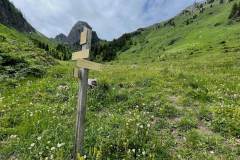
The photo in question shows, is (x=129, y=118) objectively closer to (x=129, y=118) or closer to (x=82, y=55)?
(x=129, y=118)

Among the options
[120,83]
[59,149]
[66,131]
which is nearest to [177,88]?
[120,83]

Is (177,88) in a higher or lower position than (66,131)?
higher

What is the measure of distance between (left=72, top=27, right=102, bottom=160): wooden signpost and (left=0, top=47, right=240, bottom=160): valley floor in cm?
93

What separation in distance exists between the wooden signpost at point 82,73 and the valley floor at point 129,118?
3.04 feet

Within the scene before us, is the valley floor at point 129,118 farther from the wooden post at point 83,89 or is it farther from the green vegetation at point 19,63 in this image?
the green vegetation at point 19,63

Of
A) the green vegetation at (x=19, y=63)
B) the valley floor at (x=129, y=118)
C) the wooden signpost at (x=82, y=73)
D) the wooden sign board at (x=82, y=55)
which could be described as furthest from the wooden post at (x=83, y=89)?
the green vegetation at (x=19, y=63)

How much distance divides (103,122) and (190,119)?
3585 mm

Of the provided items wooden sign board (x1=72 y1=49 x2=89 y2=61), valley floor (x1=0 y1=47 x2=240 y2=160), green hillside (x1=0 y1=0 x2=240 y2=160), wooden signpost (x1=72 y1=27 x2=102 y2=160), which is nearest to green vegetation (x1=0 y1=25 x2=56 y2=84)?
green hillside (x1=0 y1=0 x2=240 y2=160)

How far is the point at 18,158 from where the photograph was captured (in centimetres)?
1438

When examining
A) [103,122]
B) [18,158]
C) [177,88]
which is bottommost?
[18,158]

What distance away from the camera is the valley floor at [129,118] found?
14281mm

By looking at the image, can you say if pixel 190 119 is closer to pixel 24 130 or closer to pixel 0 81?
pixel 24 130

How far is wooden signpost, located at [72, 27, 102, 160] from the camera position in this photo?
492 inches

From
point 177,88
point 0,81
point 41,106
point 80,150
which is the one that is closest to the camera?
point 80,150
